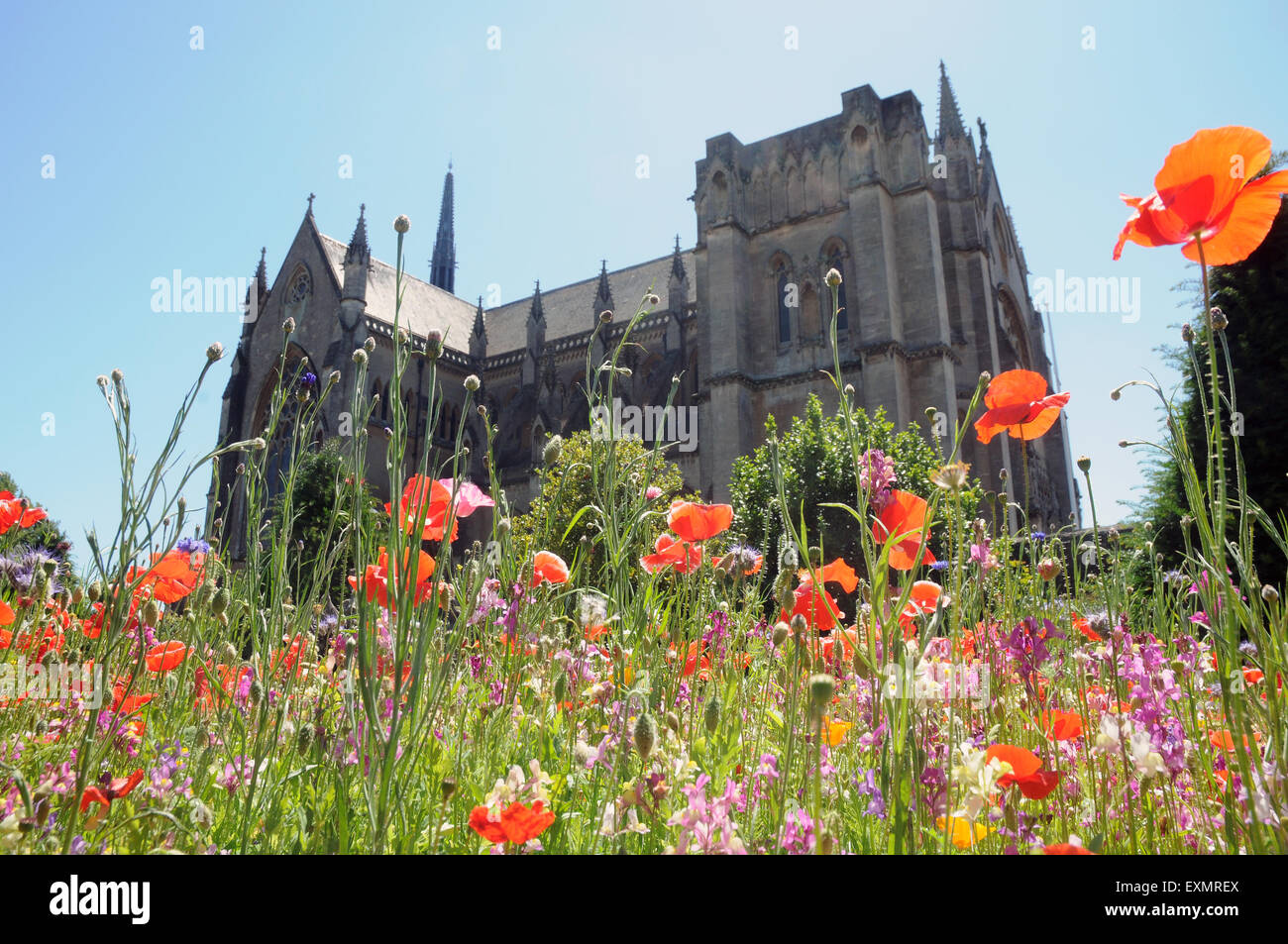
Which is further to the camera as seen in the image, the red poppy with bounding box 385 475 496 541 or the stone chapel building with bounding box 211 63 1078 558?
the stone chapel building with bounding box 211 63 1078 558

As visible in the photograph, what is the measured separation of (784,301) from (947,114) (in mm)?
9749

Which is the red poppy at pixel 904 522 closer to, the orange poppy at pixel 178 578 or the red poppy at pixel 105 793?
the red poppy at pixel 105 793

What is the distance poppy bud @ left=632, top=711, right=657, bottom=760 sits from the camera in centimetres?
110

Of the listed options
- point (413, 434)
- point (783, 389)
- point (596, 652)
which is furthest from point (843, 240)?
point (596, 652)

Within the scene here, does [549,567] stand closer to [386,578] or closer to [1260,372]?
Answer: [386,578]

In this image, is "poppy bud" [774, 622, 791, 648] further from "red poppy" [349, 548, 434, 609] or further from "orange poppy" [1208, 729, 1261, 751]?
"orange poppy" [1208, 729, 1261, 751]

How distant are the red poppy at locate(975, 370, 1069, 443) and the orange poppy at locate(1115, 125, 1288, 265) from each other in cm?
31

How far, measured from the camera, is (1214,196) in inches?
47.5

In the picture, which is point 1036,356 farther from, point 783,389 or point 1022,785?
point 1022,785

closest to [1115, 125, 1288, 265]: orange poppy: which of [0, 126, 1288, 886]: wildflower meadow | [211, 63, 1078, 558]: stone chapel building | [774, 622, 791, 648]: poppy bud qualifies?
[0, 126, 1288, 886]: wildflower meadow

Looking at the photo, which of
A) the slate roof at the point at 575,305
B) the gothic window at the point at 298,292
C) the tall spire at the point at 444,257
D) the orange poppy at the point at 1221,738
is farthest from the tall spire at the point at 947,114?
the tall spire at the point at 444,257

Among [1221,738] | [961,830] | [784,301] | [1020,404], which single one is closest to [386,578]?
[961,830]

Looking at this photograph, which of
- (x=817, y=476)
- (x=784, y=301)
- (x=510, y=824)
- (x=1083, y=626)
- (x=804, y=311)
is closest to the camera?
(x=510, y=824)
